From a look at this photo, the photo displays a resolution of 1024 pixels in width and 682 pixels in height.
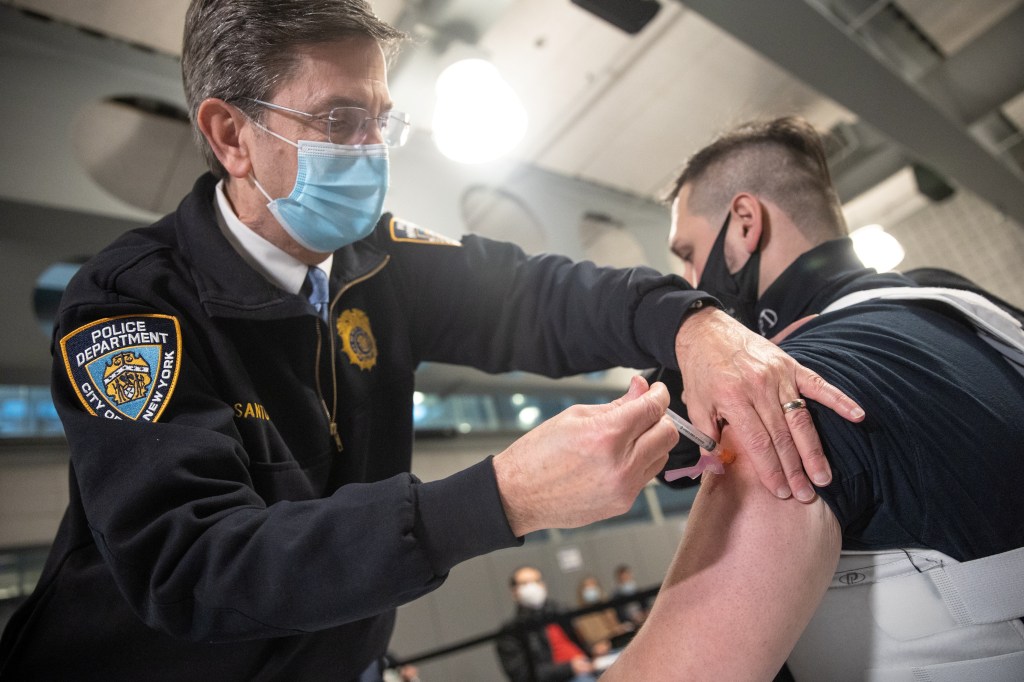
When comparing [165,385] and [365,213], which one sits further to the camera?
[365,213]

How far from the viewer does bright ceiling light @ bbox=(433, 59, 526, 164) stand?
2.75m

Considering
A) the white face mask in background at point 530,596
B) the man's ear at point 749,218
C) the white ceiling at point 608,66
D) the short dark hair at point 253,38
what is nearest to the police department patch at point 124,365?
the short dark hair at point 253,38

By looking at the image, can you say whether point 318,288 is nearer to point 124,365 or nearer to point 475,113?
point 124,365

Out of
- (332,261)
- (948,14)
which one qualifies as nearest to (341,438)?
(332,261)

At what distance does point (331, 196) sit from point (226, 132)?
231mm

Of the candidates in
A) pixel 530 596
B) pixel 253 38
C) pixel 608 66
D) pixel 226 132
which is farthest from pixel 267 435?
pixel 530 596

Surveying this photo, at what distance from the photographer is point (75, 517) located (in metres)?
0.91

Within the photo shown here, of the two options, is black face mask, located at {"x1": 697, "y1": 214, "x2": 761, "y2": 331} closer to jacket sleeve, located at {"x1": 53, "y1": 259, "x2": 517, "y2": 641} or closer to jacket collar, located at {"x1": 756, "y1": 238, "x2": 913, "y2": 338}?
jacket collar, located at {"x1": 756, "y1": 238, "x2": 913, "y2": 338}

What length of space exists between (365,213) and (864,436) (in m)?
0.98

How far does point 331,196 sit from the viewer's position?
3.91 feet

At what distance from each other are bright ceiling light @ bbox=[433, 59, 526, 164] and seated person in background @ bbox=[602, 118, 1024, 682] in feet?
7.17

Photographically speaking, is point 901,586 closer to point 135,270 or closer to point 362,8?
point 135,270

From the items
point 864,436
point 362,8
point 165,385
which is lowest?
point 864,436

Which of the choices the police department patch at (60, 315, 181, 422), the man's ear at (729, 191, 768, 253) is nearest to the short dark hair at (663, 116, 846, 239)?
the man's ear at (729, 191, 768, 253)
